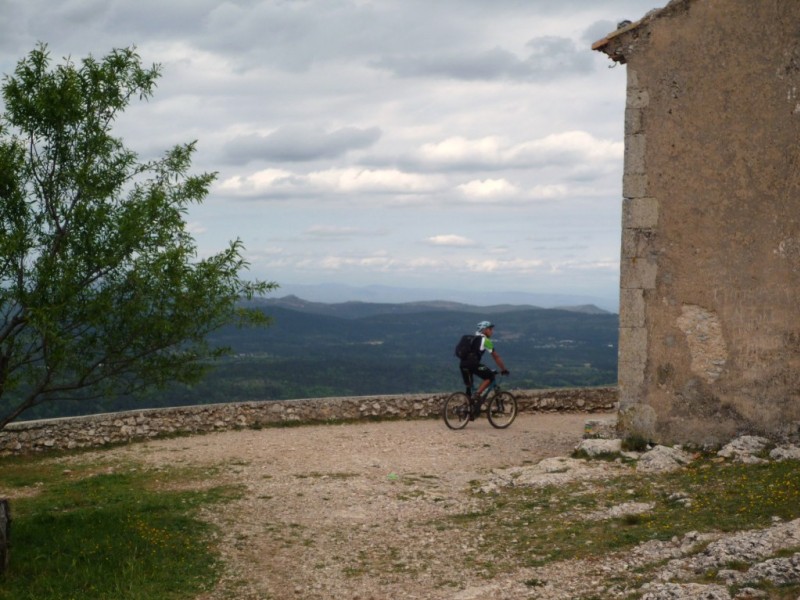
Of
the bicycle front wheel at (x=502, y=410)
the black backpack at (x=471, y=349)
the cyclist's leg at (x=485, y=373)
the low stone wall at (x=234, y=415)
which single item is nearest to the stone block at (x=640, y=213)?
the black backpack at (x=471, y=349)

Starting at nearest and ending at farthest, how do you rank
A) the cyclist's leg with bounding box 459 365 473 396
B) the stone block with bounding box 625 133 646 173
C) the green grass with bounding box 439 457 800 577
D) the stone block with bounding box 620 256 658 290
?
the green grass with bounding box 439 457 800 577
the stone block with bounding box 620 256 658 290
the stone block with bounding box 625 133 646 173
the cyclist's leg with bounding box 459 365 473 396

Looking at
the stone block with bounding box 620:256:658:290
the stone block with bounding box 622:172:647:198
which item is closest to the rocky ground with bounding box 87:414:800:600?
the stone block with bounding box 620:256:658:290

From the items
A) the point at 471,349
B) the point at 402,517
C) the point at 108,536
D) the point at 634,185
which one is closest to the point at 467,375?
the point at 471,349

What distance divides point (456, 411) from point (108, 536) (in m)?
8.25

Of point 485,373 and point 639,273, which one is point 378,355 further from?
point 639,273

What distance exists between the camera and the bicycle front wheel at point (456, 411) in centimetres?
1625

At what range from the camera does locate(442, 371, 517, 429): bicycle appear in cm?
1630

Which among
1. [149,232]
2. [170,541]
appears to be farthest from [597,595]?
[149,232]

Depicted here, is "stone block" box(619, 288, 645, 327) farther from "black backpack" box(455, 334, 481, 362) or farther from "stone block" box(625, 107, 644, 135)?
"black backpack" box(455, 334, 481, 362)

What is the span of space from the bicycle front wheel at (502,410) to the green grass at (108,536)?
608 centimetres

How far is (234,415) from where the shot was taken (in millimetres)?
16391

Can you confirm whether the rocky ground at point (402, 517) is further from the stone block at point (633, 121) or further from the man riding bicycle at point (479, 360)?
the stone block at point (633, 121)

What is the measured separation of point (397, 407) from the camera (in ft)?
57.4

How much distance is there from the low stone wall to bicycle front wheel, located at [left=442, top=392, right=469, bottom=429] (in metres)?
1.13
